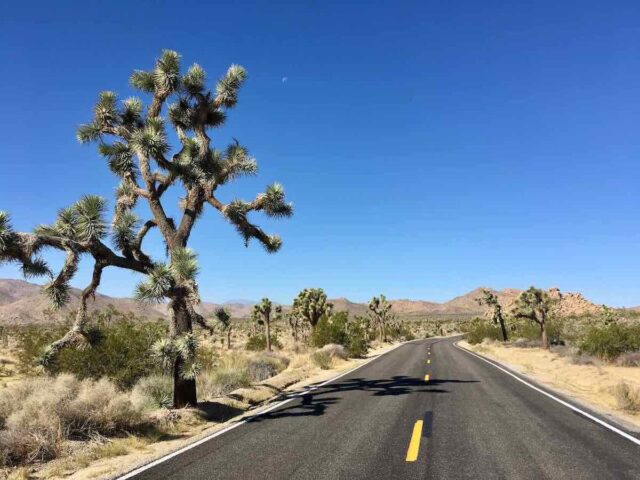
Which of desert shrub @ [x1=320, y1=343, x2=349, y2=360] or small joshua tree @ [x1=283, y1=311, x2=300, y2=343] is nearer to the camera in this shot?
desert shrub @ [x1=320, y1=343, x2=349, y2=360]

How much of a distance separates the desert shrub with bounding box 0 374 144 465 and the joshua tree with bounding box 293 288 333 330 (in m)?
37.1

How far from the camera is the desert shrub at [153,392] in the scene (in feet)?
40.7

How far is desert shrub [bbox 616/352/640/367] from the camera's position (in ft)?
81.1

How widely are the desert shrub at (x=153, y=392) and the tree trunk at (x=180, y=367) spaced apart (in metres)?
0.84

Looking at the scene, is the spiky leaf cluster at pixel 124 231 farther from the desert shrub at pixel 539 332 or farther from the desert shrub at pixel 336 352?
the desert shrub at pixel 539 332

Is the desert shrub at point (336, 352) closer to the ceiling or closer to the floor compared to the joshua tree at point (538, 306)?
closer to the floor

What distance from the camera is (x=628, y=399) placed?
40.3 feet

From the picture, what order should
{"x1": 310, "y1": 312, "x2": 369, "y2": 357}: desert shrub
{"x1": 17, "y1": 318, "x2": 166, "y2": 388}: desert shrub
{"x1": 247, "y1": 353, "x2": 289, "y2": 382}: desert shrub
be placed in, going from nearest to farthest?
{"x1": 17, "y1": 318, "x2": 166, "y2": 388}: desert shrub → {"x1": 247, "y1": 353, "x2": 289, "y2": 382}: desert shrub → {"x1": 310, "y1": 312, "x2": 369, "y2": 357}: desert shrub

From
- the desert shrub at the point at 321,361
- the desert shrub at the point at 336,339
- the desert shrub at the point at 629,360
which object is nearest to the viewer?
the desert shrub at the point at 629,360

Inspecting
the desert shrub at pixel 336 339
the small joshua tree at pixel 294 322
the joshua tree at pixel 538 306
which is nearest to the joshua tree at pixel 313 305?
the small joshua tree at pixel 294 322

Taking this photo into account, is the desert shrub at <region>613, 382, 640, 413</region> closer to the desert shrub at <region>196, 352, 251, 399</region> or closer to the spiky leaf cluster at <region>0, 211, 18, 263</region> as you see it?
the desert shrub at <region>196, 352, 251, 399</region>

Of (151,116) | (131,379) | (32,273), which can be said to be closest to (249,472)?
(32,273)

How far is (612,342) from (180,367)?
26.2 metres

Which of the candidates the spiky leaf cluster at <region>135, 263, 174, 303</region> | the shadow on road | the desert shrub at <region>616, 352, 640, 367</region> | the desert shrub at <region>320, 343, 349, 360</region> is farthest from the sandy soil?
the desert shrub at <region>320, 343, 349, 360</region>
